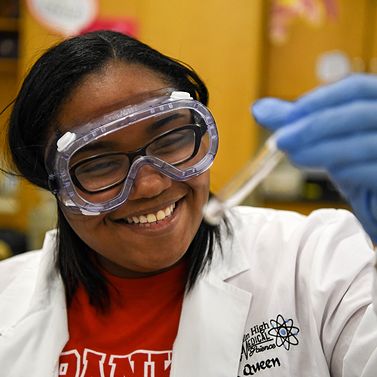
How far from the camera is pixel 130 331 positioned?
1570 millimetres

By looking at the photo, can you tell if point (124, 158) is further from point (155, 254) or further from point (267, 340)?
point (267, 340)

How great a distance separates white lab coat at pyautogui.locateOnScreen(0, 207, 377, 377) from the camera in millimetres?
1438

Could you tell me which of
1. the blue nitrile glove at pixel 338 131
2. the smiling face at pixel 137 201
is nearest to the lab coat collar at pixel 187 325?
the smiling face at pixel 137 201

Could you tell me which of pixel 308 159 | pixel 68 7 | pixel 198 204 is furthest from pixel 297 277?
pixel 68 7

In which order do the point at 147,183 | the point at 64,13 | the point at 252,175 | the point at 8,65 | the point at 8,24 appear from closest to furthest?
1. the point at 252,175
2. the point at 147,183
3. the point at 64,13
4. the point at 8,24
5. the point at 8,65

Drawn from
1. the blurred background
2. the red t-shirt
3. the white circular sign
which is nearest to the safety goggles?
the red t-shirt

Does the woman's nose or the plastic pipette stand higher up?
the plastic pipette

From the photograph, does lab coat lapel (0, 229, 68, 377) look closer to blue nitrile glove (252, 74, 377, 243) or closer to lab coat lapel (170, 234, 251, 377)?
lab coat lapel (170, 234, 251, 377)

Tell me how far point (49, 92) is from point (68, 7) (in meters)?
2.36

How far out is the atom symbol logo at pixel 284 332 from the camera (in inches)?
58.7

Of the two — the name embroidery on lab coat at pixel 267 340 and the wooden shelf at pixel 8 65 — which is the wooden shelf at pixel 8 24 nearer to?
the wooden shelf at pixel 8 65

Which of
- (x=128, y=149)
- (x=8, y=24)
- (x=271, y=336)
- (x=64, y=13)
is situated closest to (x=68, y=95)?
(x=128, y=149)

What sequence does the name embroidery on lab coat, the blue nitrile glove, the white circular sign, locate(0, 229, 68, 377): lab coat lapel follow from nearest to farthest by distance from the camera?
the blue nitrile glove
the name embroidery on lab coat
locate(0, 229, 68, 377): lab coat lapel
the white circular sign

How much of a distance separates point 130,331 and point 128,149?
1.51 feet
